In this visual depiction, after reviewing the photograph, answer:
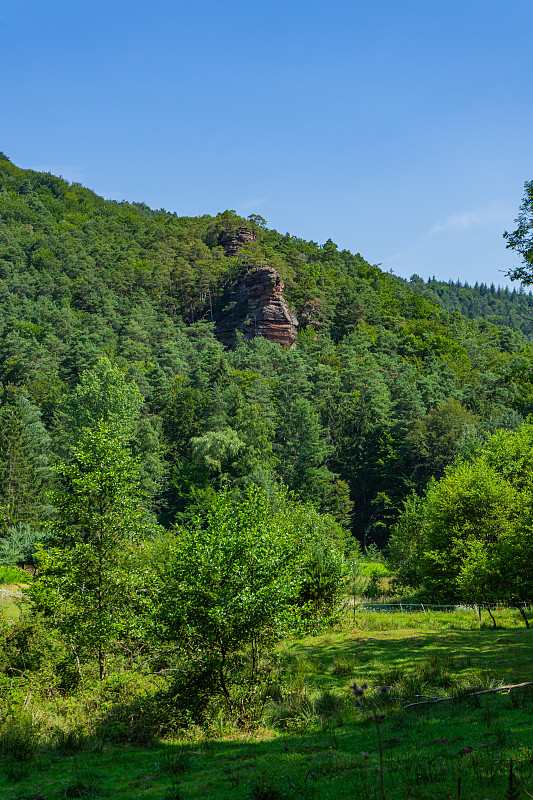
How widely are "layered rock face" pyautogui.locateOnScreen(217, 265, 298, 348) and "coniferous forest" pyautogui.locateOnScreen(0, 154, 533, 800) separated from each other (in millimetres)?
510

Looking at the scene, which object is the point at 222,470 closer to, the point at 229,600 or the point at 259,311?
the point at 259,311

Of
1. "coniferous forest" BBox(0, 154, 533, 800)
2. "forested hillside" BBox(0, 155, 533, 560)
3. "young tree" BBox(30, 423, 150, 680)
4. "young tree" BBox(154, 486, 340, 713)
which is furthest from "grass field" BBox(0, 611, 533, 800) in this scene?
"forested hillside" BBox(0, 155, 533, 560)

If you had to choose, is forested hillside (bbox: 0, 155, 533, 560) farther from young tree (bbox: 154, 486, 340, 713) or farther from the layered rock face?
young tree (bbox: 154, 486, 340, 713)

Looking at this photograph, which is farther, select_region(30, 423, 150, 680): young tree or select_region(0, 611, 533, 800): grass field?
select_region(30, 423, 150, 680): young tree

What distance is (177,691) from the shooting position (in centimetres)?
1389

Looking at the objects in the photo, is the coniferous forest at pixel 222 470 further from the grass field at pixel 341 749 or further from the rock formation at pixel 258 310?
the rock formation at pixel 258 310

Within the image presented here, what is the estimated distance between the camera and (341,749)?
10.0 m

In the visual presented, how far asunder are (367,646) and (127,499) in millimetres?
9889

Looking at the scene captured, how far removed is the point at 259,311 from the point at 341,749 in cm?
9532

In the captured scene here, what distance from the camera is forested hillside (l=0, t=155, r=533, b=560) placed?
2569 inches

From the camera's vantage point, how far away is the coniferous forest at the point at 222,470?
1362 centimetres

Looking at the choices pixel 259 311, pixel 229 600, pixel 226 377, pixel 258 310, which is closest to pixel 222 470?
pixel 226 377

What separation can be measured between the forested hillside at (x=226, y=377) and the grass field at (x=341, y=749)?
29.2 meters

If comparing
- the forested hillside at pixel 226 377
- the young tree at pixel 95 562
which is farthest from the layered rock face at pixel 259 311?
the young tree at pixel 95 562
